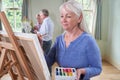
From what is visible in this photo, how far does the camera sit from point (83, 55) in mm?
1431

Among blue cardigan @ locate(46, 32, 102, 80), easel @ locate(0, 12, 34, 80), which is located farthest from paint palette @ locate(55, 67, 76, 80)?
easel @ locate(0, 12, 34, 80)

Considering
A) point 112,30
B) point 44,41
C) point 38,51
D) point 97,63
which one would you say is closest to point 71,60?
point 97,63

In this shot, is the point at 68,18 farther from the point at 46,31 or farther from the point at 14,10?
the point at 14,10

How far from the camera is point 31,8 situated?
6.24m

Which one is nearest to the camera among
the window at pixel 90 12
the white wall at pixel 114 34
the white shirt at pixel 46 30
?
the white shirt at pixel 46 30

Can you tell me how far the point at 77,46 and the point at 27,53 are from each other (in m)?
0.33

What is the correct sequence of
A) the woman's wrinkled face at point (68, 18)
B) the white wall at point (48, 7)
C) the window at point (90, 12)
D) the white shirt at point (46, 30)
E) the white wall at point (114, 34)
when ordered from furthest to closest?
the window at point (90, 12) → the white wall at point (48, 7) → the white wall at point (114, 34) → the white shirt at point (46, 30) → the woman's wrinkled face at point (68, 18)

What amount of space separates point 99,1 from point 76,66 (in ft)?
17.2

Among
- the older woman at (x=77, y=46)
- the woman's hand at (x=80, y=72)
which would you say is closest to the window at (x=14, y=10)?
the older woman at (x=77, y=46)

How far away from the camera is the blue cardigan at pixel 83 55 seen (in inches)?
55.1

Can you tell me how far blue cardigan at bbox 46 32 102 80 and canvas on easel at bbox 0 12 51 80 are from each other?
0.20 meters

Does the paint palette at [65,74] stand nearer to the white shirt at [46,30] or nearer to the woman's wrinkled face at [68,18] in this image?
the woman's wrinkled face at [68,18]

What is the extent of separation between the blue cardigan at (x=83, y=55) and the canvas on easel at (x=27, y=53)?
20 cm

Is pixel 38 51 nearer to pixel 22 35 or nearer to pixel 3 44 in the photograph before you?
pixel 22 35
